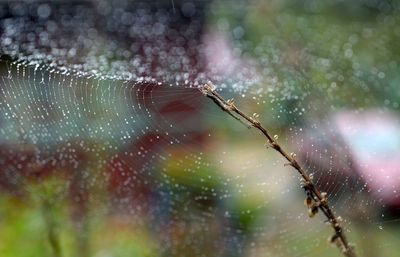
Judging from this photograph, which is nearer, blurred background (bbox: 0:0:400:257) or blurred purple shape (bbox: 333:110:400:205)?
blurred purple shape (bbox: 333:110:400:205)

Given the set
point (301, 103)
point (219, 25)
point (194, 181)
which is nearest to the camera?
point (301, 103)

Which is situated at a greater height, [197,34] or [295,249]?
[197,34]

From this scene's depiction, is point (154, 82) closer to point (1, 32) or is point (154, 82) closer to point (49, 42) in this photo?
point (49, 42)

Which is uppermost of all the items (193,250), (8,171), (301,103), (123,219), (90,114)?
(301,103)

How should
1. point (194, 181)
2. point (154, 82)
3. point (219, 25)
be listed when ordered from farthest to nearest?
point (219, 25), point (194, 181), point (154, 82)

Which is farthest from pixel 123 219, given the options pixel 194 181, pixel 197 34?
pixel 197 34

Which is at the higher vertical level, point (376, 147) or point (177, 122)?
point (376, 147)

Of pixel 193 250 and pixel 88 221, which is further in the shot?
pixel 88 221

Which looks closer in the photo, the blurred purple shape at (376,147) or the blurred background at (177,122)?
the blurred purple shape at (376,147)
